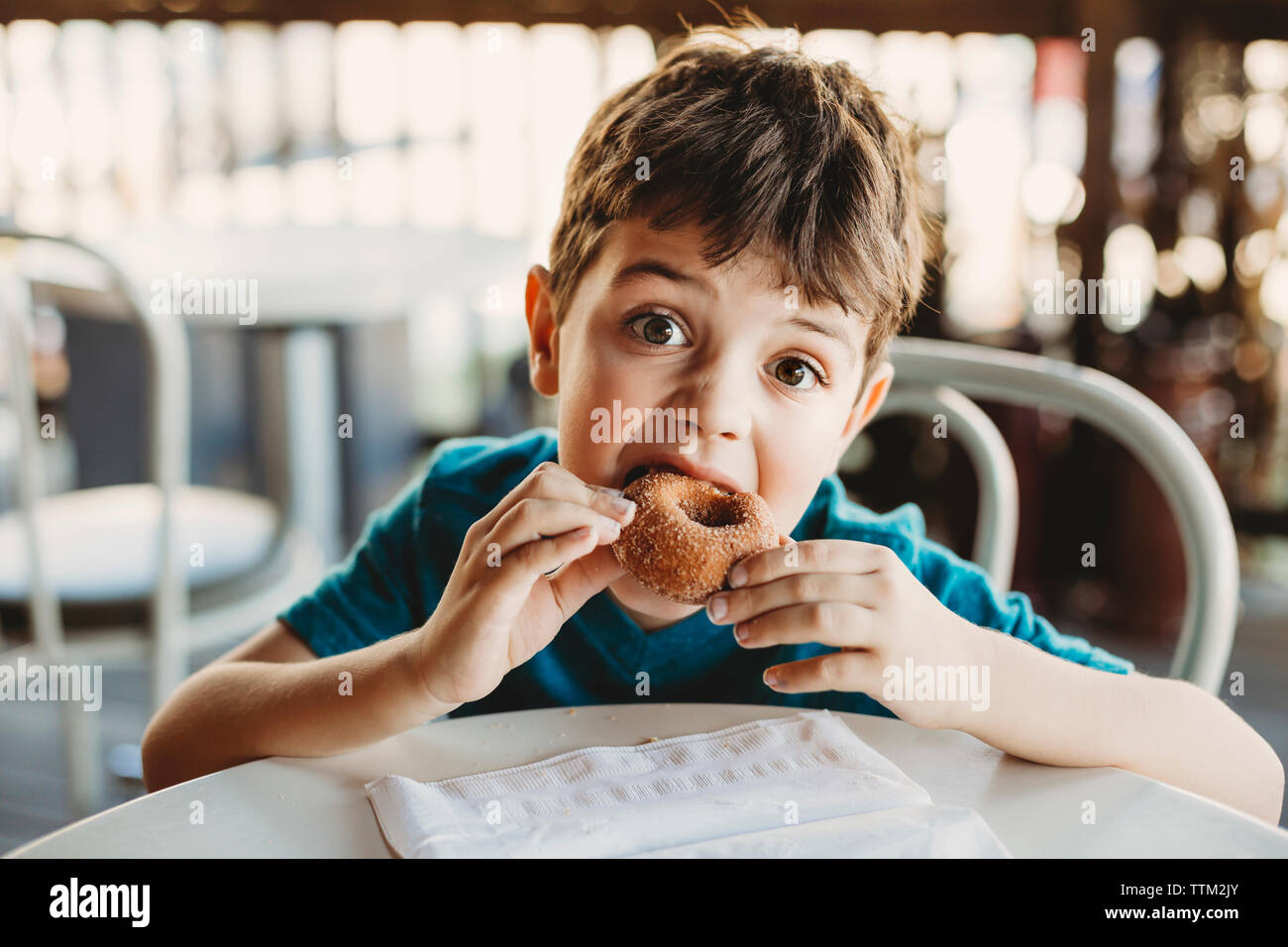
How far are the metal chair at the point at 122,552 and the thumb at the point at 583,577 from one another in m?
1.01

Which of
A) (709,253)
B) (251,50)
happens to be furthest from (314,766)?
(251,50)

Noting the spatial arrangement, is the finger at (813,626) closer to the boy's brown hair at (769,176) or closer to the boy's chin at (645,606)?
the boy's chin at (645,606)

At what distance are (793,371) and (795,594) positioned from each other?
12.0 inches

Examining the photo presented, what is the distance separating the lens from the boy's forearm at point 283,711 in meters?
0.87

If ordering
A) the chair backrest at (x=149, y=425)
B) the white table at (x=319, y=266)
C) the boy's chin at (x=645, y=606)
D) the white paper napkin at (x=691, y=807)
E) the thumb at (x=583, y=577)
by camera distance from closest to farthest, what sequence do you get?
the white paper napkin at (x=691, y=807) < the thumb at (x=583, y=577) < the boy's chin at (x=645, y=606) < the chair backrest at (x=149, y=425) < the white table at (x=319, y=266)

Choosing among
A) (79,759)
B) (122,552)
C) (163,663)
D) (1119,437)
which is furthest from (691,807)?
(79,759)

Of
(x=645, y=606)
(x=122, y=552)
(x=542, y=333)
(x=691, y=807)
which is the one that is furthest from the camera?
(x=122, y=552)

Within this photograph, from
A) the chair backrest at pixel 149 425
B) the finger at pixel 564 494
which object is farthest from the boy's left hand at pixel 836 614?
the chair backrest at pixel 149 425

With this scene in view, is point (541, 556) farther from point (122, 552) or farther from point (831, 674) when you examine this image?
point (122, 552)

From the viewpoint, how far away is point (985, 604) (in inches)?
45.2

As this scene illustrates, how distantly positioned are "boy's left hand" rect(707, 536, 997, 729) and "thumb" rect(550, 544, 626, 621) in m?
0.14

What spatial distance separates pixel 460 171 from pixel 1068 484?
3.44m

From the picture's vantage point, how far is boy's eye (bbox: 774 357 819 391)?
1018 mm
